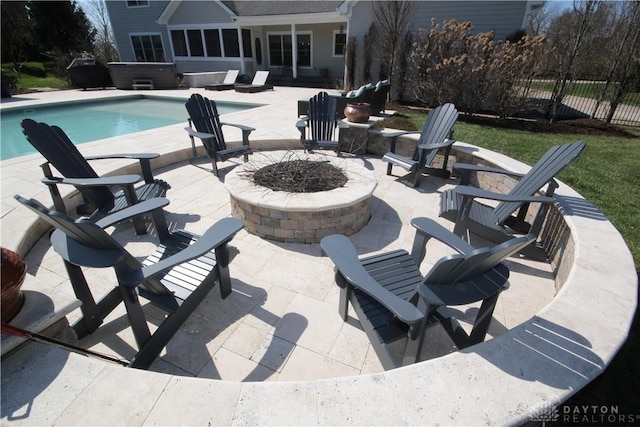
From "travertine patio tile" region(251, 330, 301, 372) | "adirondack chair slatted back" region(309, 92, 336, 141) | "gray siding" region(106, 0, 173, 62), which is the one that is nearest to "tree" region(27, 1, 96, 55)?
"gray siding" region(106, 0, 173, 62)

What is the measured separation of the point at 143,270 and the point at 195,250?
0.29 m

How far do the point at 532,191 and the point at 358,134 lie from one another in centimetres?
335

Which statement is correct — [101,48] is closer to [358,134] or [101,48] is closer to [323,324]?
[358,134]

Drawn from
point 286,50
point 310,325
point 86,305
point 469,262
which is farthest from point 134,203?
point 286,50

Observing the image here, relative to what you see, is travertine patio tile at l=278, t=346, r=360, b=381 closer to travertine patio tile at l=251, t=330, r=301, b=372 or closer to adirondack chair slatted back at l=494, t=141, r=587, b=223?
travertine patio tile at l=251, t=330, r=301, b=372

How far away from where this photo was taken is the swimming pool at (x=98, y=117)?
8266 millimetres

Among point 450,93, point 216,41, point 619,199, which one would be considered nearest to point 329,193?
point 619,199

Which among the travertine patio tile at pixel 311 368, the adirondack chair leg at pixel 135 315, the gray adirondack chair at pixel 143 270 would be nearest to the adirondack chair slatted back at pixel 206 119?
the gray adirondack chair at pixel 143 270

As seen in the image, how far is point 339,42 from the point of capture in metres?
16.0

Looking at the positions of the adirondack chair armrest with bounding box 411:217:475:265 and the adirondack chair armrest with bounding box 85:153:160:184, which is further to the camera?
the adirondack chair armrest with bounding box 85:153:160:184

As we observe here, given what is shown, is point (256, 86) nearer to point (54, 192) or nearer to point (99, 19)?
point (54, 192)

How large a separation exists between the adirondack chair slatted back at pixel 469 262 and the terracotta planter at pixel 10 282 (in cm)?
187

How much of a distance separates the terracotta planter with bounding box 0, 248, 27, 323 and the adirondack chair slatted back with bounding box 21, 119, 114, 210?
75.6 inches

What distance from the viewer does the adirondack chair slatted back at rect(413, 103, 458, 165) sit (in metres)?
4.34
